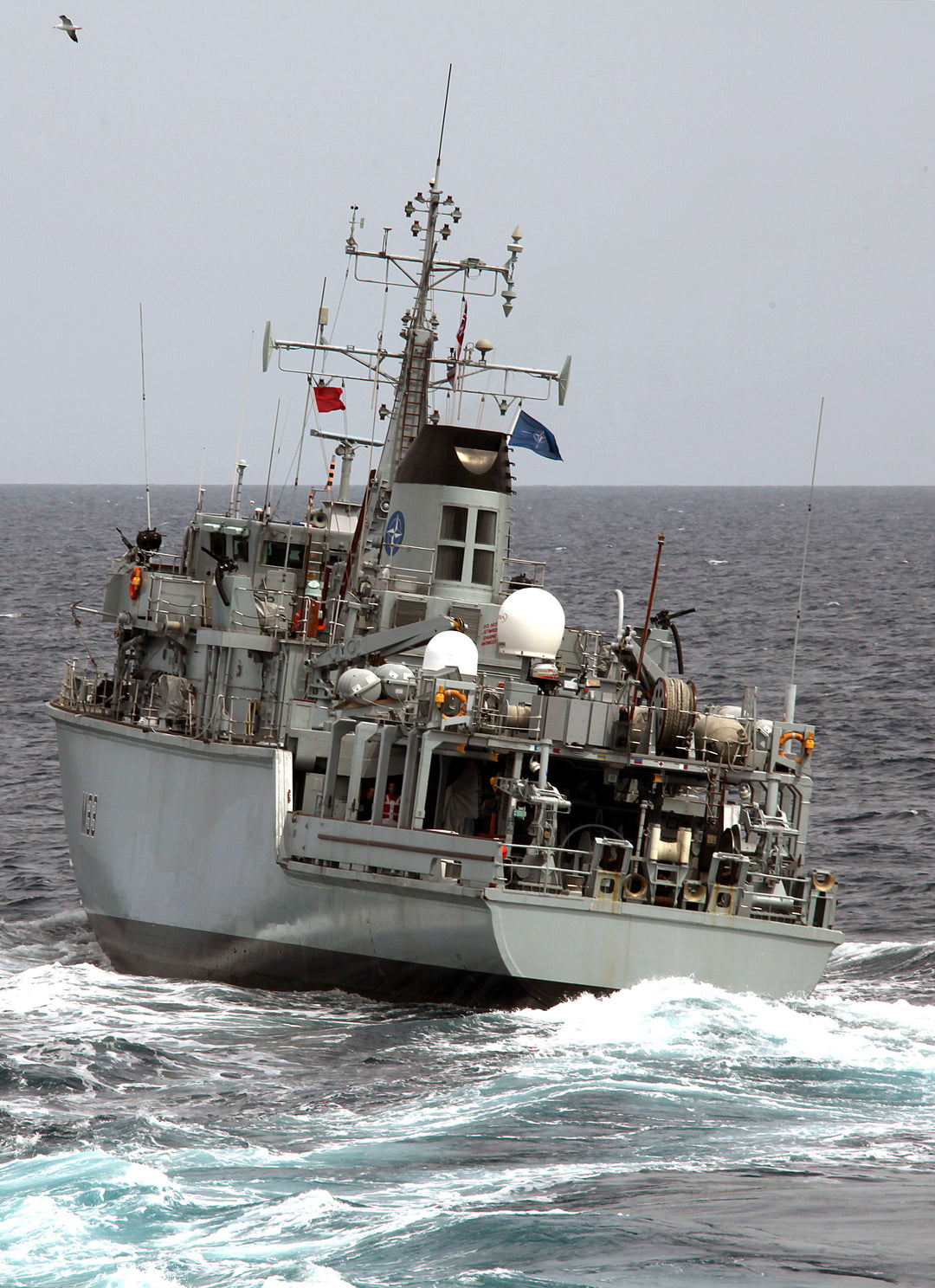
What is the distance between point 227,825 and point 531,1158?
28.8ft

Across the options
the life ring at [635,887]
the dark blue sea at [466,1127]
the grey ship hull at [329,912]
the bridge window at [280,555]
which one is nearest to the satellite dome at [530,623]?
the grey ship hull at [329,912]

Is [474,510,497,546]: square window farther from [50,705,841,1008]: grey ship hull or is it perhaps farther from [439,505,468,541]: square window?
[50,705,841,1008]: grey ship hull

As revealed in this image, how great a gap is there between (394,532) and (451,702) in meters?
4.91

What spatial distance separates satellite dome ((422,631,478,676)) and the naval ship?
3cm

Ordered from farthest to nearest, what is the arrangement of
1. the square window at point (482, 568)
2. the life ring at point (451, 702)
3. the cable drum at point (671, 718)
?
1. the square window at point (482, 568)
2. the cable drum at point (671, 718)
3. the life ring at point (451, 702)

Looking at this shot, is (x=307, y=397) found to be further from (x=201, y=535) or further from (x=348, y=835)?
(x=348, y=835)

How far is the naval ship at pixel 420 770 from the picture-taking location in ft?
62.0

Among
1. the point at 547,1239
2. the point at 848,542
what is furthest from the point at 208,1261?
the point at 848,542

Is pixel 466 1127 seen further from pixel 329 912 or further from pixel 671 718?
pixel 671 718

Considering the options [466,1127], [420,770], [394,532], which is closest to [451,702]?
[420,770]

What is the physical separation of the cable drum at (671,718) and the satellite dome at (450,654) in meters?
2.19

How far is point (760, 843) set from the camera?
67.5ft

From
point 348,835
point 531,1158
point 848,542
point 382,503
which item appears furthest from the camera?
point 848,542

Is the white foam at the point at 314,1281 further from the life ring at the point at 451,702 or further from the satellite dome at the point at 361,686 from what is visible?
the satellite dome at the point at 361,686
